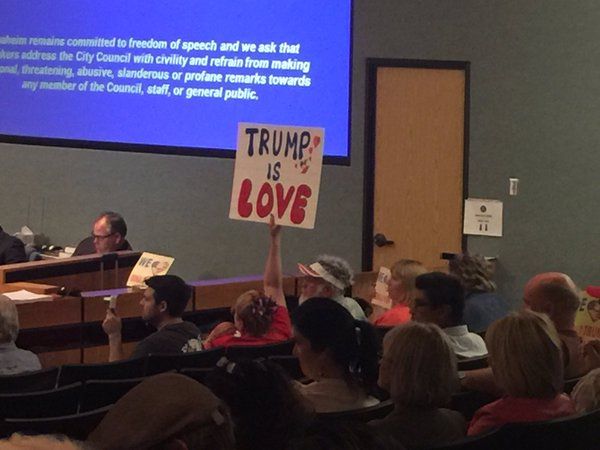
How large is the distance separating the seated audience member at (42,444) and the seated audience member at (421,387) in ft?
5.96

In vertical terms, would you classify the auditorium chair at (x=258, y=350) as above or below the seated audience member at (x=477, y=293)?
below

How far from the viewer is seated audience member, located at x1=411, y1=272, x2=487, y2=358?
4.52m

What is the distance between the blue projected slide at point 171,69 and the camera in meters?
8.20

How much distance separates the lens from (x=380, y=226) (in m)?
8.14

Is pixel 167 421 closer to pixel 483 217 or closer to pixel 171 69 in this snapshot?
pixel 483 217

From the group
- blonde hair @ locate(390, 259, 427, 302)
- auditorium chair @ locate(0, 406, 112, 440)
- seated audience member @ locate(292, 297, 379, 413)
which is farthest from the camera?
blonde hair @ locate(390, 259, 427, 302)

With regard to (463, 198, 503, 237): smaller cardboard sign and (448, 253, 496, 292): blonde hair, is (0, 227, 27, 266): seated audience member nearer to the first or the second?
(463, 198, 503, 237): smaller cardboard sign

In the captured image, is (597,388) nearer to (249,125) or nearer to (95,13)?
(249,125)

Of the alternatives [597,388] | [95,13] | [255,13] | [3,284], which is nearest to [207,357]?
[597,388]

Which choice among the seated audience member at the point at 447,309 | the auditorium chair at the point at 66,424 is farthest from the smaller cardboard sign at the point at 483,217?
the auditorium chair at the point at 66,424

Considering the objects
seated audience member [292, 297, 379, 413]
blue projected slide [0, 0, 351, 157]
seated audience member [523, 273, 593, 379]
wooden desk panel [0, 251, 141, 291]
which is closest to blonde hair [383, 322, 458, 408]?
seated audience member [292, 297, 379, 413]

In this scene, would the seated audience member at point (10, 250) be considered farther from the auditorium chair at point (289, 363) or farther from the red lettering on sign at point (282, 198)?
the auditorium chair at point (289, 363)

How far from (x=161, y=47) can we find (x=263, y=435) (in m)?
6.52

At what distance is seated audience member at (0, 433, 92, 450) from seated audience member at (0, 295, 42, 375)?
321 centimetres
